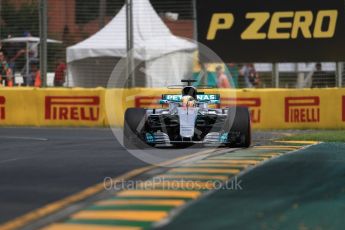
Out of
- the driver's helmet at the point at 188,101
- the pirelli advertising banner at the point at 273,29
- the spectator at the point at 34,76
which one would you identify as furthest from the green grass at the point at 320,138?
the spectator at the point at 34,76

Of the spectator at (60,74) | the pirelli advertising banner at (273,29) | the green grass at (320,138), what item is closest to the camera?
the green grass at (320,138)

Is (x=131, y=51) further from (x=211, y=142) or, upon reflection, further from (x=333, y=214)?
(x=333, y=214)

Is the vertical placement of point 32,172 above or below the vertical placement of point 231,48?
below

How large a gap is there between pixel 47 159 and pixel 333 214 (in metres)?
5.53

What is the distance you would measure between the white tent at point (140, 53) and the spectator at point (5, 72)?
2150mm

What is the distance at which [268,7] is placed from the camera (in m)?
21.0

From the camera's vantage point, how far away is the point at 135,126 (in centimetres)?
1341

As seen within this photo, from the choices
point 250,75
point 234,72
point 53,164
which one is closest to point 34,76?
point 234,72

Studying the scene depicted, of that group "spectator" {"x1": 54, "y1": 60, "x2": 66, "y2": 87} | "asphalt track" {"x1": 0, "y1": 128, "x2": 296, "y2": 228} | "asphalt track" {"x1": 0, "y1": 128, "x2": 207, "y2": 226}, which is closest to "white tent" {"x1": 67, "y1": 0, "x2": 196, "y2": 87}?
"spectator" {"x1": 54, "y1": 60, "x2": 66, "y2": 87}

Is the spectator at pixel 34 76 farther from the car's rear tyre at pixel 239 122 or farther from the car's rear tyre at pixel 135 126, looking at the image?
the car's rear tyre at pixel 239 122

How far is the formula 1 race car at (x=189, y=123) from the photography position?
13.0 m

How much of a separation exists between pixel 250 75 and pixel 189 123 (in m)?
10.5

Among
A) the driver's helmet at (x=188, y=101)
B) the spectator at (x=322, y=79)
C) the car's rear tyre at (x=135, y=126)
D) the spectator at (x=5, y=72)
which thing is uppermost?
the spectator at (x=5, y=72)

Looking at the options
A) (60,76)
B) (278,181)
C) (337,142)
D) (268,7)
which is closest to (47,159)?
(278,181)
